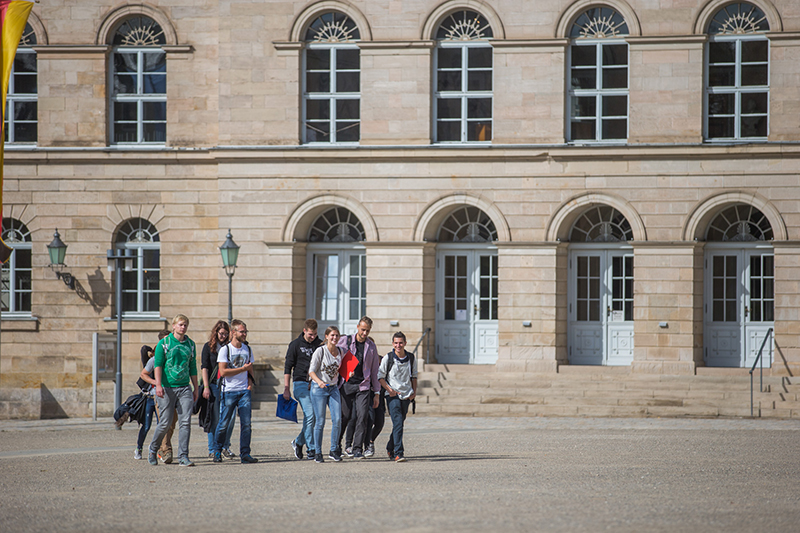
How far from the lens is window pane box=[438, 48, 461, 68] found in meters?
22.7

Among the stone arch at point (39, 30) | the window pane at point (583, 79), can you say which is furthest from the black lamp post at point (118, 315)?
the window pane at point (583, 79)

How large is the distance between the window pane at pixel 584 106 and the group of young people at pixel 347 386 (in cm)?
1066

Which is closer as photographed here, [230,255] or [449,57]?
[230,255]

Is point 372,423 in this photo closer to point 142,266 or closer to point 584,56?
point 584,56

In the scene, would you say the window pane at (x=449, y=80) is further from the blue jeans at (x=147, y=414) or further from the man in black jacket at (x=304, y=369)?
the blue jeans at (x=147, y=414)

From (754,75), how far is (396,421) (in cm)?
1283

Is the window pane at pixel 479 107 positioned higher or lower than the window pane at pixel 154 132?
higher

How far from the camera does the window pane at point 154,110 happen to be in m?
24.0

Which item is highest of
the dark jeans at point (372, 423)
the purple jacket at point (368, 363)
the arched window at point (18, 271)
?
the arched window at point (18, 271)

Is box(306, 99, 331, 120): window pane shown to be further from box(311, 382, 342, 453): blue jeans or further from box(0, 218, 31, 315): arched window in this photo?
box(311, 382, 342, 453): blue jeans

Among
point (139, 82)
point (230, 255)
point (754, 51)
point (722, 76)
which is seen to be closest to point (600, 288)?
point (722, 76)

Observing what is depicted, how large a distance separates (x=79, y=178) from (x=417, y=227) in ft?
25.9

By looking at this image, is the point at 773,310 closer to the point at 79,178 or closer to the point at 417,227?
the point at 417,227

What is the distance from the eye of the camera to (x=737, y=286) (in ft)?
72.8
